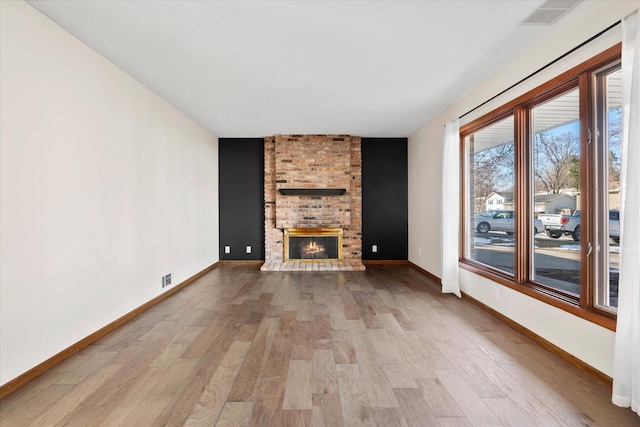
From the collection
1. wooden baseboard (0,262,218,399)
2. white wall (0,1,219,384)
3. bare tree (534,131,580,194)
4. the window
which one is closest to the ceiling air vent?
the window

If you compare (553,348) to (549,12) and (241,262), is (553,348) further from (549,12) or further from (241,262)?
(241,262)

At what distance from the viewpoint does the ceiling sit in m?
2.31

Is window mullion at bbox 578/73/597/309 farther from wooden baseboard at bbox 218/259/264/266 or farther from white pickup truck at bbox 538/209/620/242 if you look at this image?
wooden baseboard at bbox 218/259/264/266

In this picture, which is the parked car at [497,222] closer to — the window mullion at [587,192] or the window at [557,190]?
the window at [557,190]

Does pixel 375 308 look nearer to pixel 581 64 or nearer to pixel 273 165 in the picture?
pixel 581 64

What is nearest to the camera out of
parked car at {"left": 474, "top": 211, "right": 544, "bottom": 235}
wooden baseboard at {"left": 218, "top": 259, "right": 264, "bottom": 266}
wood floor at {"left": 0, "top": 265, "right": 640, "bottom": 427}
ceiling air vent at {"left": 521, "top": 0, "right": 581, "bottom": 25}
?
wood floor at {"left": 0, "top": 265, "right": 640, "bottom": 427}

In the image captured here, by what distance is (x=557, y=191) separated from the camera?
281 cm

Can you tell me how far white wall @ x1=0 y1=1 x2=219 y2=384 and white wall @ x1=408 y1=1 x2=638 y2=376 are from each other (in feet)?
12.9

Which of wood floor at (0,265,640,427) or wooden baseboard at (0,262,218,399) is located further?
wooden baseboard at (0,262,218,399)

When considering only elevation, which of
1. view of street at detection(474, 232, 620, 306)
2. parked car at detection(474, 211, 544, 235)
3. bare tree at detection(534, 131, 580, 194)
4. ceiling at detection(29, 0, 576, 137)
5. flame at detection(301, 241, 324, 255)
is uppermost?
ceiling at detection(29, 0, 576, 137)

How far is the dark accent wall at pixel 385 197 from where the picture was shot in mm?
6711

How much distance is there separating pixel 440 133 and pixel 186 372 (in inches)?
180

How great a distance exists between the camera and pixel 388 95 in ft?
13.4

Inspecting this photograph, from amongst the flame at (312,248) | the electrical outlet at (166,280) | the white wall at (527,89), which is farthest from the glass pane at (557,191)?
the electrical outlet at (166,280)
